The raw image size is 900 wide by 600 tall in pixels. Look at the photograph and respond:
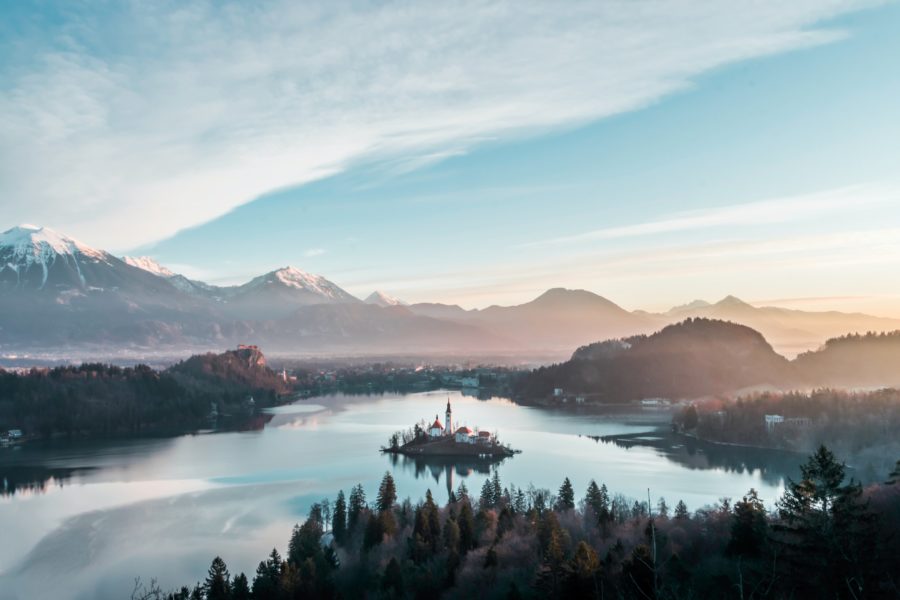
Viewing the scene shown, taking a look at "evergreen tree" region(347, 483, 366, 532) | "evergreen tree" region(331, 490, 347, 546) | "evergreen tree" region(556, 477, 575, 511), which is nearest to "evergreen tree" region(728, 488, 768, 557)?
"evergreen tree" region(556, 477, 575, 511)

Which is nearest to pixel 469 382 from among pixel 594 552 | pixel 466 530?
pixel 466 530

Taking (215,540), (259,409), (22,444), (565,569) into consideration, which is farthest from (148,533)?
(259,409)

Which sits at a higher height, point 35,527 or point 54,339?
point 54,339

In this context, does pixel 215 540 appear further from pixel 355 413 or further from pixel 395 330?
pixel 395 330

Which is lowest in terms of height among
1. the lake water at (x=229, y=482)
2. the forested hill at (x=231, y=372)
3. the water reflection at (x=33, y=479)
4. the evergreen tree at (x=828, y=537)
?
the lake water at (x=229, y=482)

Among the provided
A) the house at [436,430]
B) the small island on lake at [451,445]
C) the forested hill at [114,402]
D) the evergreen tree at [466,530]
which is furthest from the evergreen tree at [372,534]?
the forested hill at [114,402]

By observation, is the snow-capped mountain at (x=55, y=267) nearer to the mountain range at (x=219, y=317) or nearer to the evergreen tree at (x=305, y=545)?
the mountain range at (x=219, y=317)
